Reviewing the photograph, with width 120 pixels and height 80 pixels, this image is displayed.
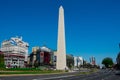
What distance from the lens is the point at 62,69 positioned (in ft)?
307

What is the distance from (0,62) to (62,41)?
38.3m

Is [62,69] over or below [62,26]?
below

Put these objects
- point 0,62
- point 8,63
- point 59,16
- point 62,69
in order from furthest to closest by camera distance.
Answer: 1. point 8,63
2. point 0,62
3. point 62,69
4. point 59,16

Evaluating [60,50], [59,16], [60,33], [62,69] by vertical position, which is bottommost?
[62,69]

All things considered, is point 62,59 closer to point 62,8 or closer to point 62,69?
point 62,69

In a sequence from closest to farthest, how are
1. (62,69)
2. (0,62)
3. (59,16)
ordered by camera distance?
(59,16) → (62,69) → (0,62)

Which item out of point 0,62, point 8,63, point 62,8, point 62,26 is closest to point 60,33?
point 62,26

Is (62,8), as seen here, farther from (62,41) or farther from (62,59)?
(62,59)

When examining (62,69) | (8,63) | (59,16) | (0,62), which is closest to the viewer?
(59,16)

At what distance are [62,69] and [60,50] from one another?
8486 mm

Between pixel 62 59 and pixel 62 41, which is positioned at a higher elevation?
pixel 62 41

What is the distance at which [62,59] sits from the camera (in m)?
90.3

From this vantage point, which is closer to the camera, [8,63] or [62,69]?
[62,69]

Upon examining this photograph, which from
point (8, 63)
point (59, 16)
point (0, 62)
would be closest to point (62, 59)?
point (59, 16)
